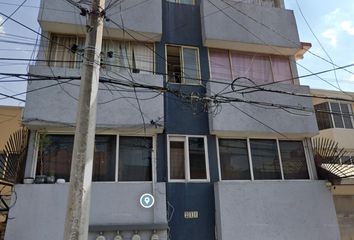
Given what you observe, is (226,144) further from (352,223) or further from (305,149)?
(352,223)

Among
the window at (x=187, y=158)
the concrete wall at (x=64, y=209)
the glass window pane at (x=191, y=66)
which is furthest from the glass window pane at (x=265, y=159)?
the concrete wall at (x=64, y=209)

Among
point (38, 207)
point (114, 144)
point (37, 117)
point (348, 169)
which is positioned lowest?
point (38, 207)

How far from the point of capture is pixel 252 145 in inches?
388

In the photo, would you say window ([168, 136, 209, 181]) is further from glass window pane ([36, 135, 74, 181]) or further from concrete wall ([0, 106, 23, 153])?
concrete wall ([0, 106, 23, 153])

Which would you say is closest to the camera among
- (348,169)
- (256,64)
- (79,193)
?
(79,193)

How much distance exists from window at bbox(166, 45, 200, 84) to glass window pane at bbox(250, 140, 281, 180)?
2.94m

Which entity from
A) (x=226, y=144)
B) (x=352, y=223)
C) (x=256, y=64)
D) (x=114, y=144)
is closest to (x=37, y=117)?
(x=114, y=144)

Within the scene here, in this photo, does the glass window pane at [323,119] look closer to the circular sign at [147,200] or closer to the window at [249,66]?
the window at [249,66]

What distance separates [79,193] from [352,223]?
1069cm

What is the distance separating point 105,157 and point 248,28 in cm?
681

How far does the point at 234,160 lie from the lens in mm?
9562

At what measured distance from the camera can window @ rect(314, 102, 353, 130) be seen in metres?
15.1

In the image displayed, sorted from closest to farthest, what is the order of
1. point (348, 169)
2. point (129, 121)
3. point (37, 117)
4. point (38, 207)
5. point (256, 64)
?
point (38, 207)
point (37, 117)
point (129, 121)
point (348, 169)
point (256, 64)

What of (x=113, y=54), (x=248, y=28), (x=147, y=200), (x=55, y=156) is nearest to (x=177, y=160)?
(x=147, y=200)
